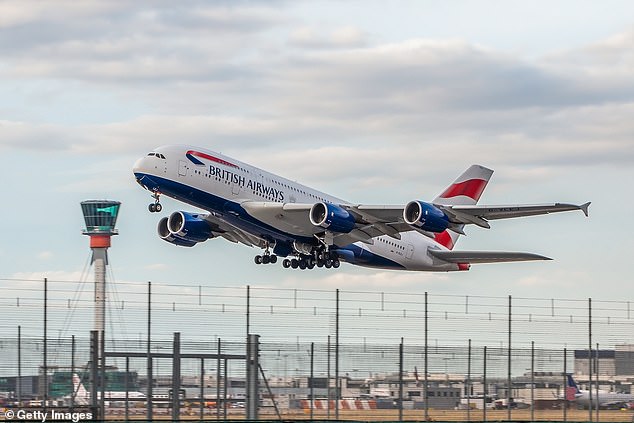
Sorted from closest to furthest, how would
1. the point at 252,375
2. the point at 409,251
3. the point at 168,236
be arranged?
1. the point at 252,375
2. the point at 168,236
3. the point at 409,251

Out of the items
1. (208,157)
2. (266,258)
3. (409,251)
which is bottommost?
(266,258)

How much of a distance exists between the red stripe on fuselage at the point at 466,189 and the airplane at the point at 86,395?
112ft

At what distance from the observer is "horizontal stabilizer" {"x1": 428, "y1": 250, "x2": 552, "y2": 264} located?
49969 mm

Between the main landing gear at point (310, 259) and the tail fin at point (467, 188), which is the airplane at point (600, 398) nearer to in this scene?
the main landing gear at point (310, 259)

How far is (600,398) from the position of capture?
33.5 metres

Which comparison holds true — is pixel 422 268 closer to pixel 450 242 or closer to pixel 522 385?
pixel 450 242

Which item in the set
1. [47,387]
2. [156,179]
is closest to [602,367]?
[47,387]

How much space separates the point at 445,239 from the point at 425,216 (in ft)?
42.5

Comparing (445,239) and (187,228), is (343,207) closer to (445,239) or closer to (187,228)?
(187,228)

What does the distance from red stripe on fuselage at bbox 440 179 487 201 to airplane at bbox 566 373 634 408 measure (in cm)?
2522

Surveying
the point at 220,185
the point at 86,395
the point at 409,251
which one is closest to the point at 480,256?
the point at 409,251

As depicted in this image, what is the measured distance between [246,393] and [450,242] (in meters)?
30.4

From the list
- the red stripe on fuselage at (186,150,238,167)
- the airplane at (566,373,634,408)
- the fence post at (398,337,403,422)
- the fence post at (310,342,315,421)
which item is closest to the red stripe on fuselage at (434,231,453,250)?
the red stripe on fuselage at (186,150,238,167)

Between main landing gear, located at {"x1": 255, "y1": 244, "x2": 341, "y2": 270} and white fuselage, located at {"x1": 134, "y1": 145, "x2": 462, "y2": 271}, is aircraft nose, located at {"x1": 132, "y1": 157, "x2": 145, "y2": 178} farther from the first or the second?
main landing gear, located at {"x1": 255, "y1": 244, "x2": 341, "y2": 270}
